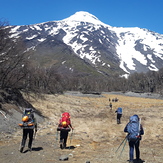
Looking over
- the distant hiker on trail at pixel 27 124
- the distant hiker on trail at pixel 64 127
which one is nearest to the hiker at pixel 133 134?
the distant hiker on trail at pixel 64 127

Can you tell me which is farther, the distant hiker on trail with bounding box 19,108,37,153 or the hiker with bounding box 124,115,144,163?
the distant hiker on trail with bounding box 19,108,37,153

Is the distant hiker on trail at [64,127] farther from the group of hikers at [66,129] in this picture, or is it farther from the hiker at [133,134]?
the hiker at [133,134]

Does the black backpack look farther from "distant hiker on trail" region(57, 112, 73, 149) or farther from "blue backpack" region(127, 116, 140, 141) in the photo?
"blue backpack" region(127, 116, 140, 141)

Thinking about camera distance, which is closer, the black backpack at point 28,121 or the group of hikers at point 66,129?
the group of hikers at point 66,129

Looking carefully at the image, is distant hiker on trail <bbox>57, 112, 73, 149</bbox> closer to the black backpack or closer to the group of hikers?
the group of hikers

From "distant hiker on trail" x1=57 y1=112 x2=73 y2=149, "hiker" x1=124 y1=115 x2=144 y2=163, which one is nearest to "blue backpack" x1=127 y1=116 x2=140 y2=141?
"hiker" x1=124 y1=115 x2=144 y2=163

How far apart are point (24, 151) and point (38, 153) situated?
0.71 meters

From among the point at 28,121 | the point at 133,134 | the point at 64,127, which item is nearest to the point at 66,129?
the point at 64,127

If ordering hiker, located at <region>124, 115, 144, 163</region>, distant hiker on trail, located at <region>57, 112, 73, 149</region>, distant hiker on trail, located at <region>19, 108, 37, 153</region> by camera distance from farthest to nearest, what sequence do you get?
distant hiker on trail, located at <region>57, 112, 73, 149</region>, distant hiker on trail, located at <region>19, 108, 37, 153</region>, hiker, located at <region>124, 115, 144, 163</region>

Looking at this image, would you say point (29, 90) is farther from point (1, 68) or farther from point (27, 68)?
point (1, 68)

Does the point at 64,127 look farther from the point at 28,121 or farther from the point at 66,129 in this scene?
the point at 28,121

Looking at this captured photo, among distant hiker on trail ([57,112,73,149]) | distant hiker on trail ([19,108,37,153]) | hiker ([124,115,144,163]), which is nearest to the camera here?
hiker ([124,115,144,163])

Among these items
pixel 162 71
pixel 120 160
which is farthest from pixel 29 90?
pixel 162 71

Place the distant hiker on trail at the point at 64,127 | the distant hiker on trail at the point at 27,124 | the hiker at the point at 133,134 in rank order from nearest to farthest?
the hiker at the point at 133,134, the distant hiker on trail at the point at 27,124, the distant hiker on trail at the point at 64,127
